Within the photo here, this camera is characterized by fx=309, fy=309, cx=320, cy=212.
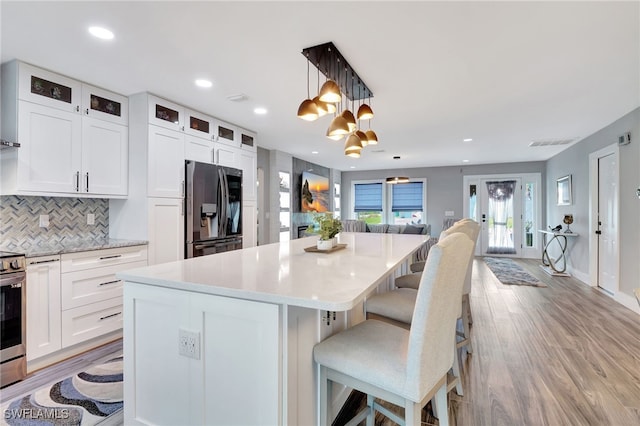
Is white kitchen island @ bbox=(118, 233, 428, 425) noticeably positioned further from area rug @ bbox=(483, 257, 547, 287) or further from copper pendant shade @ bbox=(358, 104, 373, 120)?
area rug @ bbox=(483, 257, 547, 287)

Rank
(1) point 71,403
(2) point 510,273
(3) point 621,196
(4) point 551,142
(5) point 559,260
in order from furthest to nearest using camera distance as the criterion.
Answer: (5) point 559,260
(2) point 510,273
(4) point 551,142
(3) point 621,196
(1) point 71,403

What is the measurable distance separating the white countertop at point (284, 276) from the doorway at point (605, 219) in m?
4.00

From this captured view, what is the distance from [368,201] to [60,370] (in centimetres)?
794

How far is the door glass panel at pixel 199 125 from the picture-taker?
3657 mm

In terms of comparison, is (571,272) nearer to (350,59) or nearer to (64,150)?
(350,59)

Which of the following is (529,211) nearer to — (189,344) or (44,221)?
(189,344)

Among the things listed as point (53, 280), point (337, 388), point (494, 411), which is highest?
point (53, 280)

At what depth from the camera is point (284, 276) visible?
4.64 ft

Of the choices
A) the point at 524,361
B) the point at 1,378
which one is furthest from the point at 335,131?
the point at 1,378

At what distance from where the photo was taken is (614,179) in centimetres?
412

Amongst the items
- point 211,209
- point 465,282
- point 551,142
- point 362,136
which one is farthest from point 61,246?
point 551,142

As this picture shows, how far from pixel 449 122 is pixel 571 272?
3.94 meters

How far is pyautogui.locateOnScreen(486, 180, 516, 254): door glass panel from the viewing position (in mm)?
7828

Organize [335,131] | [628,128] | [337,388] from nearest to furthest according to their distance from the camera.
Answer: [337,388] < [335,131] < [628,128]
